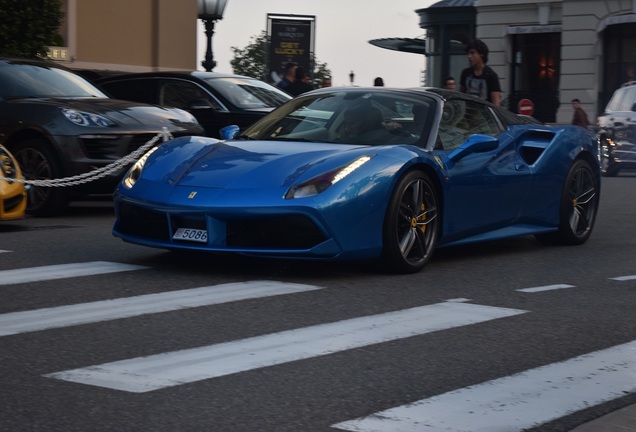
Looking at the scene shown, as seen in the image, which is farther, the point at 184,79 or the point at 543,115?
the point at 543,115

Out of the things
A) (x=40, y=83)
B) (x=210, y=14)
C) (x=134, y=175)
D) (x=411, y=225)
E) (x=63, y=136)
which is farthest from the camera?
(x=210, y=14)

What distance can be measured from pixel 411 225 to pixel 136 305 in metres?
2.24

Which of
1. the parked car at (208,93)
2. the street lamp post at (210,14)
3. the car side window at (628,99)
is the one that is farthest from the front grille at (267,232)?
the street lamp post at (210,14)

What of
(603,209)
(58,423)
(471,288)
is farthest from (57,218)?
(58,423)

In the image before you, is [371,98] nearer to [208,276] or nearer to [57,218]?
[208,276]

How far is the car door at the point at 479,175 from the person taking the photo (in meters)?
8.66

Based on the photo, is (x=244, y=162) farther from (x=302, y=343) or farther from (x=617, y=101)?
(x=617, y=101)

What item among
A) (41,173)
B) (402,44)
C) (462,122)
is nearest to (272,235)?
(462,122)

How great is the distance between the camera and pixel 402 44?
5341 cm

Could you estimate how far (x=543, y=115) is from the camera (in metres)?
44.9

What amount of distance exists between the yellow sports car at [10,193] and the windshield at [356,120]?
2.27 metres

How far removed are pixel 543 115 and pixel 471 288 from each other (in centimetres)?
3806

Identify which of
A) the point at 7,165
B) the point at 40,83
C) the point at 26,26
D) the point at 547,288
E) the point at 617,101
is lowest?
the point at 547,288

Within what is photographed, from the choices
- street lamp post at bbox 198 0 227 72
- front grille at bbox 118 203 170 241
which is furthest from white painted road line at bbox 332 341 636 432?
street lamp post at bbox 198 0 227 72
